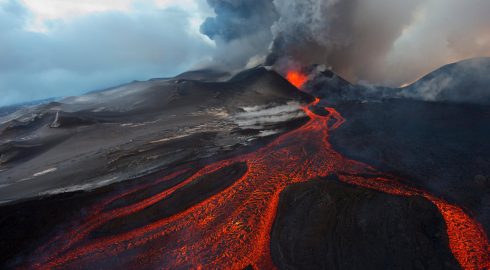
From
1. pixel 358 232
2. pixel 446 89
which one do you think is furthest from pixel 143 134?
pixel 446 89

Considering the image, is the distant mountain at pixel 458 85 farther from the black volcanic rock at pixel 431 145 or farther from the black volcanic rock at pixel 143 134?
the black volcanic rock at pixel 143 134

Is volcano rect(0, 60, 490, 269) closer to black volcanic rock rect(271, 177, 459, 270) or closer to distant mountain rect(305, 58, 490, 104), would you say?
black volcanic rock rect(271, 177, 459, 270)

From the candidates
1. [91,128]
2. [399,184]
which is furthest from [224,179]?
[91,128]

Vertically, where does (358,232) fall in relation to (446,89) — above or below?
below

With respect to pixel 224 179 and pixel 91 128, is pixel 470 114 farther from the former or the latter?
pixel 91 128

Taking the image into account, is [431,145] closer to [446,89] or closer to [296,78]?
[446,89]
